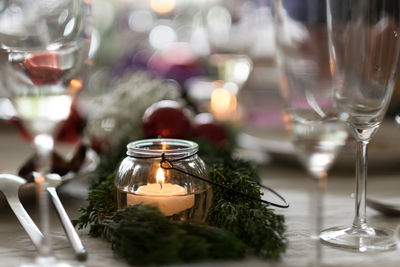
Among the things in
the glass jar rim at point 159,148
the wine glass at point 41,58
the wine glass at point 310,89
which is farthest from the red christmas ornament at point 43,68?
the wine glass at point 310,89

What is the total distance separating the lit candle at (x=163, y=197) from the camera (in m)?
0.54

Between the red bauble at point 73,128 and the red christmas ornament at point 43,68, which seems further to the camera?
the red bauble at point 73,128

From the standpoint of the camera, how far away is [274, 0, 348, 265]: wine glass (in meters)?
0.48

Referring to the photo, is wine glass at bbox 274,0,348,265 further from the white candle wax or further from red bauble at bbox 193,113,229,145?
red bauble at bbox 193,113,229,145

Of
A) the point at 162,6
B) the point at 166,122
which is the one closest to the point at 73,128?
the point at 166,122

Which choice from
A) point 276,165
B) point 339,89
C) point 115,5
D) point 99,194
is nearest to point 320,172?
point 339,89

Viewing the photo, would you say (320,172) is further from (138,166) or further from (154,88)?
(154,88)

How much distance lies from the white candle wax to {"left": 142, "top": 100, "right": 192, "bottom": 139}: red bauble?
0.94 ft

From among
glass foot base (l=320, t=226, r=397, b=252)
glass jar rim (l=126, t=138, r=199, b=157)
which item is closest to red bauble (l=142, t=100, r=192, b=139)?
glass jar rim (l=126, t=138, r=199, b=157)

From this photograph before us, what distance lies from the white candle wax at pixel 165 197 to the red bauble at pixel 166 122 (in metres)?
0.29

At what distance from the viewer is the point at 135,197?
549mm

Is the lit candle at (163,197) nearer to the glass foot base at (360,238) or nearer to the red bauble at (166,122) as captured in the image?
the glass foot base at (360,238)

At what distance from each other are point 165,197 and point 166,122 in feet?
1.05

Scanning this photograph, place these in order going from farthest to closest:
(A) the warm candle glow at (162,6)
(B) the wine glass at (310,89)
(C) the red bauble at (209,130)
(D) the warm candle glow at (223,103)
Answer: (A) the warm candle glow at (162,6), (D) the warm candle glow at (223,103), (C) the red bauble at (209,130), (B) the wine glass at (310,89)
